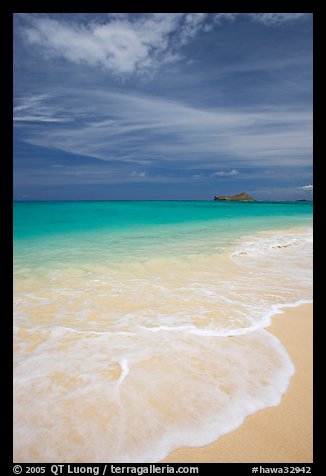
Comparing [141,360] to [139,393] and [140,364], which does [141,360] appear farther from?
[139,393]

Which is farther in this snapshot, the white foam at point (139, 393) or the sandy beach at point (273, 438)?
the white foam at point (139, 393)

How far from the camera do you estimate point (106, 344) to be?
10.5ft

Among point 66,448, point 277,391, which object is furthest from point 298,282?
point 66,448

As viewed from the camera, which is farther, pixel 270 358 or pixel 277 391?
pixel 270 358

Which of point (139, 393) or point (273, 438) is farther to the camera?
point (139, 393)

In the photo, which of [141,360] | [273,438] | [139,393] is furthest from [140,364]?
[273,438]

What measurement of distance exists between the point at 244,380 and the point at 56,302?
3.20 metres

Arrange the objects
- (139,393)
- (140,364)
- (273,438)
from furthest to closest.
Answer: (140,364), (139,393), (273,438)

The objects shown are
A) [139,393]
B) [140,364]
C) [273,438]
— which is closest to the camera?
[273,438]

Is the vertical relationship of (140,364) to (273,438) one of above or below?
above

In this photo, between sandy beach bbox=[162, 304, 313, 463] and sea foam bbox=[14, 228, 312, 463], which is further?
sea foam bbox=[14, 228, 312, 463]

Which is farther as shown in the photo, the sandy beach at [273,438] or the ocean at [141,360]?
the ocean at [141,360]
